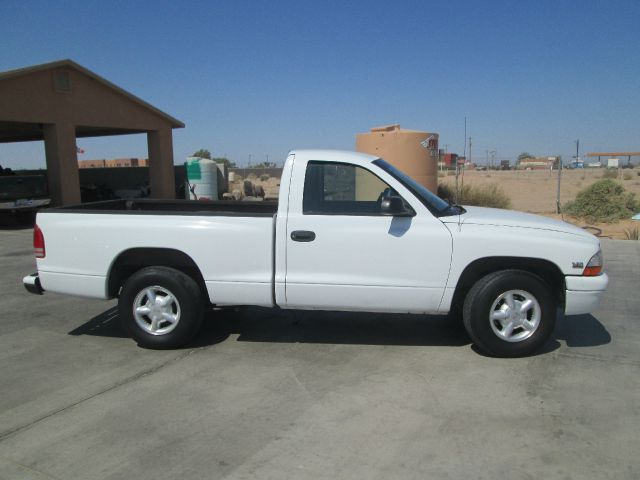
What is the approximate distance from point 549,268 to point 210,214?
320cm

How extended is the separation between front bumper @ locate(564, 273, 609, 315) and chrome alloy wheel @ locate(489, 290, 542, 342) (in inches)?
11.2

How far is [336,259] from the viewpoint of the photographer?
195 inches

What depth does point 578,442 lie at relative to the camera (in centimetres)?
359

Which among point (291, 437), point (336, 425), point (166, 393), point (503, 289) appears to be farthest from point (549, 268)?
point (166, 393)

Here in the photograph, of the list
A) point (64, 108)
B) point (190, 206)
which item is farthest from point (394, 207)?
point (64, 108)

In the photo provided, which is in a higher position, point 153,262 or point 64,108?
point 64,108

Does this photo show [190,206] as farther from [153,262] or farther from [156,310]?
[156,310]

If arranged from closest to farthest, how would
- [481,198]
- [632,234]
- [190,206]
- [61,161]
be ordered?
[190,206] → [632,234] → [61,161] → [481,198]

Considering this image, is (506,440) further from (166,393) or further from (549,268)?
(166,393)

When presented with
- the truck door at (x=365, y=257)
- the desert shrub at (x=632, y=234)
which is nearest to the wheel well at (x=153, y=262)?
the truck door at (x=365, y=257)

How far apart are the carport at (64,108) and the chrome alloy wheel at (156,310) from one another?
12.3 m

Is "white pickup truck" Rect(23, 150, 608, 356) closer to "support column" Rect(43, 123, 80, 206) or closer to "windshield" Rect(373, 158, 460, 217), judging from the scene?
"windshield" Rect(373, 158, 460, 217)

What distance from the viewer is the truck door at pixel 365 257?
4914mm

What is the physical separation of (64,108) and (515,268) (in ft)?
52.7
